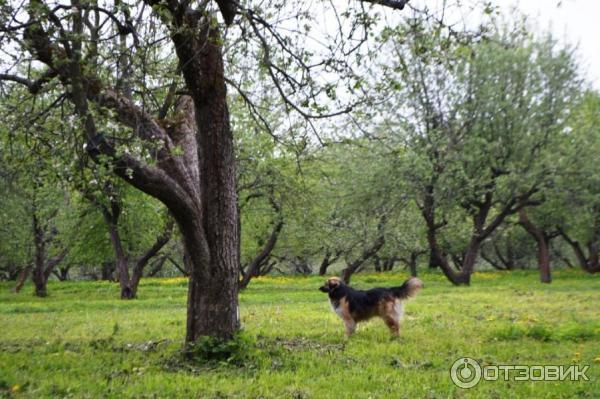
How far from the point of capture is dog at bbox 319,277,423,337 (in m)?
10.7

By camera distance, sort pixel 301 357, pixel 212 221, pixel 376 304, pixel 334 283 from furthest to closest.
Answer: pixel 334 283 < pixel 376 304 < pixel 212 221 < pixel 301 357

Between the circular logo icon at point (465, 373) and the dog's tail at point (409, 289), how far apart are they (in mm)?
2311

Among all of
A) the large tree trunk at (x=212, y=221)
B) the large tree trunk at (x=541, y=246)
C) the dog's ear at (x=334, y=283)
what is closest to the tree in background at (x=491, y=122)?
the large tree trunk at (x=541, y=246)

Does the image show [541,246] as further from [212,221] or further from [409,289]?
[212,221]

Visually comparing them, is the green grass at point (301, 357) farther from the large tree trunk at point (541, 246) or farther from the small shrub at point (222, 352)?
the large tree trunk at point (541, 246)

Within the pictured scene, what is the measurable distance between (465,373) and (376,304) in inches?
135

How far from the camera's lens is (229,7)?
8.80 meters

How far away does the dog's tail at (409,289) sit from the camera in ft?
34.9

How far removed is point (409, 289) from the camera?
10.7 meters

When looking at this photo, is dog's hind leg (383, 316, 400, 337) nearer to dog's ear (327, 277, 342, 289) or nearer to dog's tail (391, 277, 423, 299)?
dog's tail (391, 277, 423, 299)

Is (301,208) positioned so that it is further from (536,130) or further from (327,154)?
(536,130)

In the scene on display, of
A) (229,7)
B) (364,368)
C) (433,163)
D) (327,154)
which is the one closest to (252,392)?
(364,368)

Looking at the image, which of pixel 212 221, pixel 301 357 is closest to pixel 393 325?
pixel 301 357

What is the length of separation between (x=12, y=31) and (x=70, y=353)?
18.0 feet
